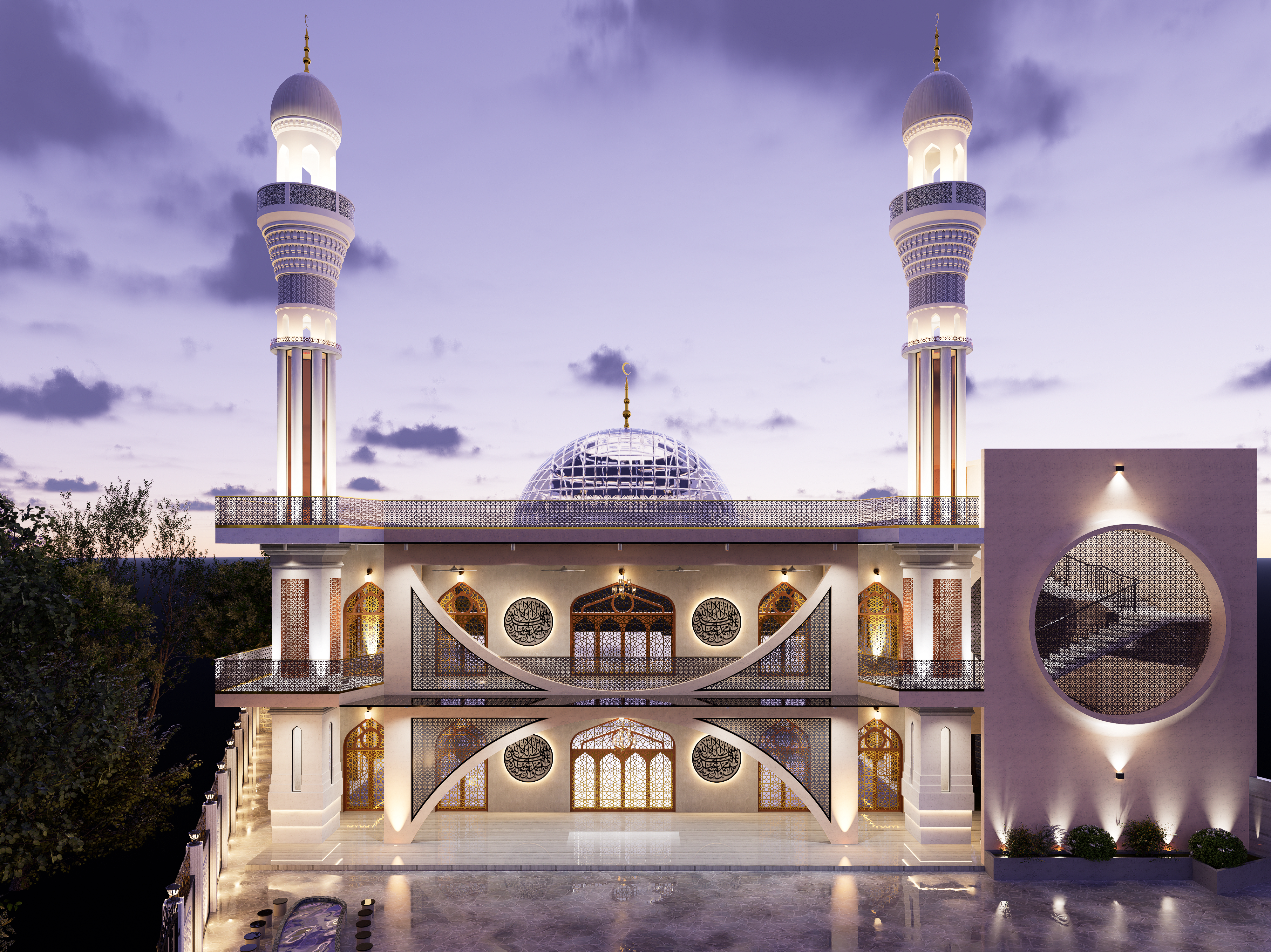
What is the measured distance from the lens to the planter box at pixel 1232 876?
14.4m

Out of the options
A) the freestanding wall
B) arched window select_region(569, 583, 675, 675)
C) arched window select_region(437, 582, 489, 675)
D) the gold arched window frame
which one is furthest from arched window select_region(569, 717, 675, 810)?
the freestanding wall

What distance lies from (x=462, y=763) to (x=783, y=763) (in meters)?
6.54

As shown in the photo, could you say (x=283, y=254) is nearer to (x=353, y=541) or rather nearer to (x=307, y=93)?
(x=307, y=93)

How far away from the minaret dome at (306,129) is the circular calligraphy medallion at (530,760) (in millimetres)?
13565

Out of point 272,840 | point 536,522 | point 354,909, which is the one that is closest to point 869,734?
point 536,522

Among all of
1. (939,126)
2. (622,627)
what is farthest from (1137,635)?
(939,126)

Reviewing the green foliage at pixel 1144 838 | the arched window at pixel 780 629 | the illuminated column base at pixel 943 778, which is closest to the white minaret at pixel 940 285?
the arched window at pixel 780 629

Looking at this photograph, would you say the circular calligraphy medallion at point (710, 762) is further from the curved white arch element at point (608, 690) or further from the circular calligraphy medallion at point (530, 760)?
the circular calligraphy medallion at point (530, 760)

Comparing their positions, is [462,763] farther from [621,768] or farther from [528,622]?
[621,768]

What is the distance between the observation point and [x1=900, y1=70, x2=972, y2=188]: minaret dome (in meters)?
18.3

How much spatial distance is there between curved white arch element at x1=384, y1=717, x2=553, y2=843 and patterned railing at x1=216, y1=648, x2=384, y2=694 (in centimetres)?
243

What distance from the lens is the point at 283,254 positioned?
18094 mm

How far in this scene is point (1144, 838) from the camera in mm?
15094

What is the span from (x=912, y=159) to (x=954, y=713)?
41.5 feet
